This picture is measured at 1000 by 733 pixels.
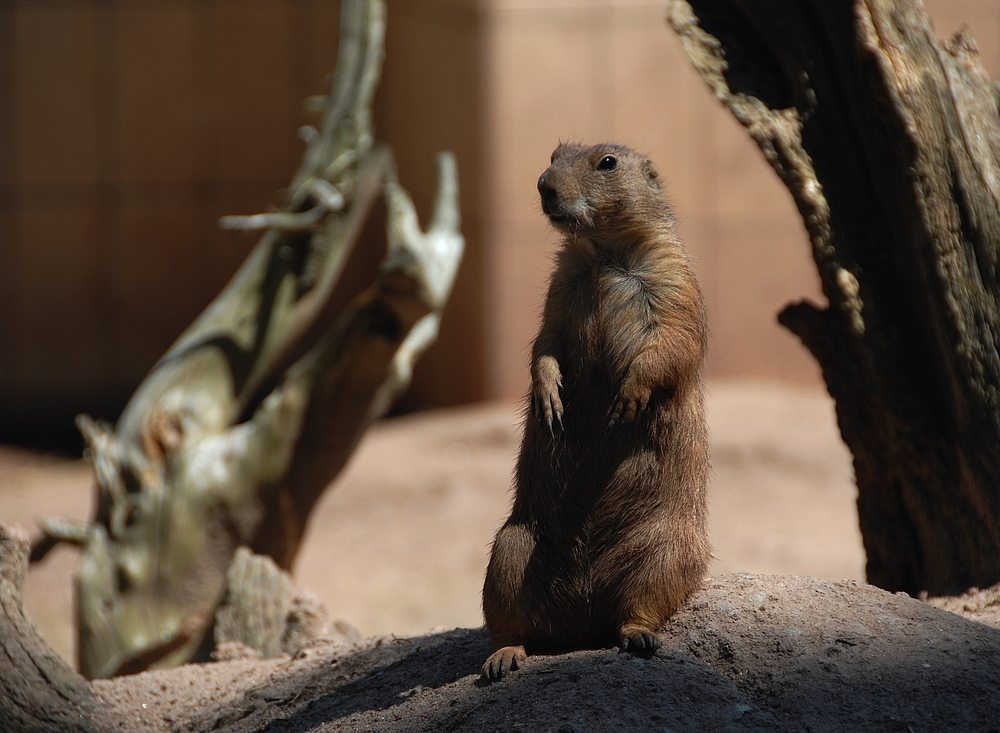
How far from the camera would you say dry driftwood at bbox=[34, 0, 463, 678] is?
6.57 m

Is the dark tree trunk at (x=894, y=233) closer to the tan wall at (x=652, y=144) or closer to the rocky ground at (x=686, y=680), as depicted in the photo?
the rocky ground at (x=686, y=680)

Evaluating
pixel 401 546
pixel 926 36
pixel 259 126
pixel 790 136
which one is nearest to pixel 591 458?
pixel 790 136

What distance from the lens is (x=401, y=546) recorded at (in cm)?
993

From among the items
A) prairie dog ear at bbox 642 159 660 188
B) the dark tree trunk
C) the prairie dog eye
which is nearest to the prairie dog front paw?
the prairie dog eye

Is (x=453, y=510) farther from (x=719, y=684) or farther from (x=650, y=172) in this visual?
(x=719, y=684)

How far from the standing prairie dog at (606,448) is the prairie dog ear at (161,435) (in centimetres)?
381

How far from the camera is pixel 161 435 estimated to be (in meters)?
6.80

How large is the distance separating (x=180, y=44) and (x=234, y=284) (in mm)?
7761

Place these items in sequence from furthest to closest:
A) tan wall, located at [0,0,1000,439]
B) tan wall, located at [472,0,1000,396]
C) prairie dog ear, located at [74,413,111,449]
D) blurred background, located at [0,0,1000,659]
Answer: tan wall, located at [0,0,1000,439]
tan wall, located at [472,0,1000,396]
blurred background, located at [0,0,1000,659]
prairie dog ear, located at [74,413,111,449]

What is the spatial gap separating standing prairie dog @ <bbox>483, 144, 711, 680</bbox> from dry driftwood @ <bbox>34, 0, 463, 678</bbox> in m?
2.75

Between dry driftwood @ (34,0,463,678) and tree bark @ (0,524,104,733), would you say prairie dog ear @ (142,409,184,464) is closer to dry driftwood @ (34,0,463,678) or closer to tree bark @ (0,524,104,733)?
dry driftwood @ (34,0,463,678)

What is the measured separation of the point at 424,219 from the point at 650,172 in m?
9.89

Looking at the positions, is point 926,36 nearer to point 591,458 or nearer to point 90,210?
point 591,458

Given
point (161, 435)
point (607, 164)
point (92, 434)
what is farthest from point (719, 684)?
point (92, 434)
